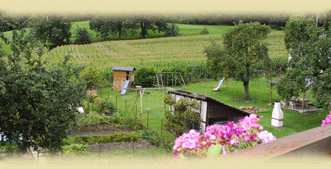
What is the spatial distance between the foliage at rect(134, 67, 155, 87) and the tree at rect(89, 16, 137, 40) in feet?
158

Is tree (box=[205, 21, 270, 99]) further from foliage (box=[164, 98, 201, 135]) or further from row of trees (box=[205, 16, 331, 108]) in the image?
foliage (box=[164, 98, 201, 135])

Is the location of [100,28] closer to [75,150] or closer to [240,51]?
[240,51]

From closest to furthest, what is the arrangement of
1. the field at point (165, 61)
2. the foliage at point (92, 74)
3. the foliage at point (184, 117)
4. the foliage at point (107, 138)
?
the foliage at point (107, 138) → the foliage at point (184, 117) → the field at point (165, 61) → the foliage at point (92, 74)

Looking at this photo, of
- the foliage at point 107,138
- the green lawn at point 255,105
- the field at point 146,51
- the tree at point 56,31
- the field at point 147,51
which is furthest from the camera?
the tree at point 56,31

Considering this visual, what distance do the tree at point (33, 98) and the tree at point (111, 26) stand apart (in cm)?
7107

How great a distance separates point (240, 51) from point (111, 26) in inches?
2453

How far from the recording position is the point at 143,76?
30891 millimetres

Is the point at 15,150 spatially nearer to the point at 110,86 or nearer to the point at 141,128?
the point at 141,128

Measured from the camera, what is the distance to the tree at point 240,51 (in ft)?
71.1

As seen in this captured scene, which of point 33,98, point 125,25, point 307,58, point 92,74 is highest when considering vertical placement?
point 125,25

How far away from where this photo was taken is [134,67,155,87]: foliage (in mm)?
30625

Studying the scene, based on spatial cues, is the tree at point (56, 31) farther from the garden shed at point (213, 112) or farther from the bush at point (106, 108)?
the garden shed at point (213, 112)

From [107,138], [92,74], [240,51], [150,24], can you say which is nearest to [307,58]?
[240,51]

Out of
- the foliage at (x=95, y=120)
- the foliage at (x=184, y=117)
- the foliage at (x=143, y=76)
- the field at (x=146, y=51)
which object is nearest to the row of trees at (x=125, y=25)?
the field at (x=146, y=51)
